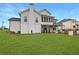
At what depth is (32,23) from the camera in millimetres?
3199

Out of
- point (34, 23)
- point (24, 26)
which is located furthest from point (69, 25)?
point (24, 26)

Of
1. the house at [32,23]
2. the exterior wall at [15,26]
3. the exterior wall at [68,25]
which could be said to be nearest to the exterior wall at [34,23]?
the house at [32,23]

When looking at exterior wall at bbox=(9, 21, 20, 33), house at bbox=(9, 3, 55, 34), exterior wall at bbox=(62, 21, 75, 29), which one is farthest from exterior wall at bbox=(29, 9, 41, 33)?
exterior wall at bbox=(62, 21, 75, 29)

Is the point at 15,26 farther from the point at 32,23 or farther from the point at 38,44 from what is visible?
the point at 38,44

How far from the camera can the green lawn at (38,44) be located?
10.2 ft

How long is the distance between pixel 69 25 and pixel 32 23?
381 mm

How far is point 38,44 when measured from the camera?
10.3 feet

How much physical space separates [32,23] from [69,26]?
381 mm

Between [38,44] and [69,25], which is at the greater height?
[69,25]

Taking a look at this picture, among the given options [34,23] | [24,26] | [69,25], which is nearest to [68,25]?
[69,25]

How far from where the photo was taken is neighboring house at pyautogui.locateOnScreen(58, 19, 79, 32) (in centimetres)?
314

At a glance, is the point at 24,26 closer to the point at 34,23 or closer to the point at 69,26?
the point at 34,23

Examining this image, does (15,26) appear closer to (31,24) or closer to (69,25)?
(31,24)
